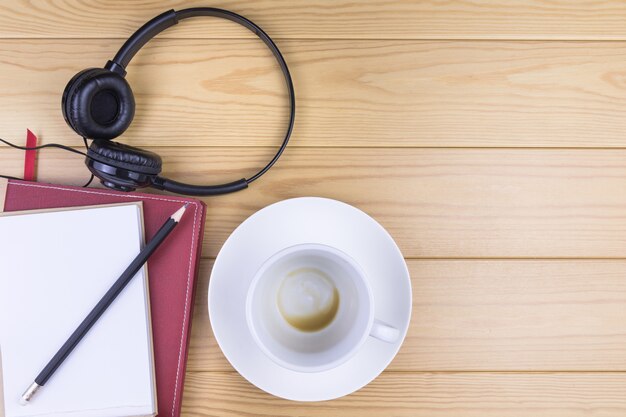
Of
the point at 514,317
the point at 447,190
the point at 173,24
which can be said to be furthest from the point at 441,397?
the point at 173,24

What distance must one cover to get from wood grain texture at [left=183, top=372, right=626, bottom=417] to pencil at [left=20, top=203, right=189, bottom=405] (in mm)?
144

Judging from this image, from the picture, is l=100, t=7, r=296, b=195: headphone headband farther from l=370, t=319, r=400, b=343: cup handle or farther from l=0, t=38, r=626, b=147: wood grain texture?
l=370, t=319, r=400, b=343: cup handle

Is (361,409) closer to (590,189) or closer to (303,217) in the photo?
(303,217)

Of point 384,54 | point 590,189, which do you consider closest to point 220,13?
point 384,54

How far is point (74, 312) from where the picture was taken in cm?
62

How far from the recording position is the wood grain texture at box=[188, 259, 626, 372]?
2.23ft

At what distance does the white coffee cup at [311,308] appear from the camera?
1.82ft

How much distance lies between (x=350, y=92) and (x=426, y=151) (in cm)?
13

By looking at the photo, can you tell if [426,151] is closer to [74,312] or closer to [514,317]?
[514,317]

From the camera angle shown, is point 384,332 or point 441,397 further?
point 441,397

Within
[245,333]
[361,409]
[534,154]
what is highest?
[534,154]

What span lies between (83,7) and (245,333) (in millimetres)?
485

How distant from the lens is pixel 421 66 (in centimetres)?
70

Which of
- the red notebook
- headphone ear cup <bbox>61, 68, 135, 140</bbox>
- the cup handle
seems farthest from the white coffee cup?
headphone ear cup <bbox>61, 68, 135, 140</bbox>
